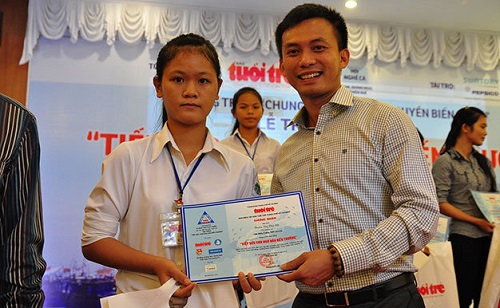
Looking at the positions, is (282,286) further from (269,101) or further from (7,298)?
(269,101)

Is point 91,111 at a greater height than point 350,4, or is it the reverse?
point 350,4

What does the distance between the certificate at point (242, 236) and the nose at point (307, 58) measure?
1.64 ft

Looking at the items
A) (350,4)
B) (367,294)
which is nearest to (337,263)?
(367,294)

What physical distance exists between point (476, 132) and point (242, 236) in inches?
123

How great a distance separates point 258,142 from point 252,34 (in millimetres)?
2659

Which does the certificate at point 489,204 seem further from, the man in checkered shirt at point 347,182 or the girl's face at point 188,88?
the girl's face at point 188,88

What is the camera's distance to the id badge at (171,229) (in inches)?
52.5

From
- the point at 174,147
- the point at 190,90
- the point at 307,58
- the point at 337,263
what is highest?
the point at 307,58

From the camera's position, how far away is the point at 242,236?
1.29m

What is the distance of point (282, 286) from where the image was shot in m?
2.26

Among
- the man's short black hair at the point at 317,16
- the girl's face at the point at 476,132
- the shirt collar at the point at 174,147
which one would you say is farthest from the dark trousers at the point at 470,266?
the shirt collar at the point at 174,147

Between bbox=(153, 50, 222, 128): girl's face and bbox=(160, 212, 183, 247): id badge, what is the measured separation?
0.32 m

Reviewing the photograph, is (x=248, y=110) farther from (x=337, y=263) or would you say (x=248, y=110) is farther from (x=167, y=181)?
(x=337, y=263)

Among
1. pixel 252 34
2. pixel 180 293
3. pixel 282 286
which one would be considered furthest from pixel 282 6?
pixel 180 293
